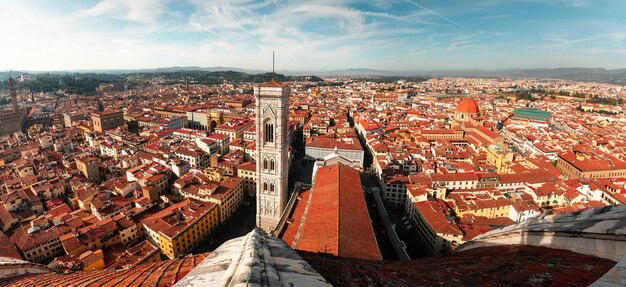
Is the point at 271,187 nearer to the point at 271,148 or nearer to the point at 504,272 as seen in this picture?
the point at 271,148

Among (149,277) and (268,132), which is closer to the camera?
(149,277)

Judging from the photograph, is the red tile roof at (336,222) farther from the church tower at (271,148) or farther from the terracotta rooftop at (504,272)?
the terracotta rooftop at (504,272)

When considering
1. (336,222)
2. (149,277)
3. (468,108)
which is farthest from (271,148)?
(468,108)

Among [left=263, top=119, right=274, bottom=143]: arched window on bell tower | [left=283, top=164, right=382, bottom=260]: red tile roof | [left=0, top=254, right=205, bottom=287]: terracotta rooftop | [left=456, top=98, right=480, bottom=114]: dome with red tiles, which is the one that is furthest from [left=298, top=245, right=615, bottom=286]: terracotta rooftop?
[left=456, top=98, right=480, bottom=114]: dome with red tiles

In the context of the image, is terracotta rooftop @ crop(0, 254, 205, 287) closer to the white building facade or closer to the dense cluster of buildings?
the dense cluster of buildings

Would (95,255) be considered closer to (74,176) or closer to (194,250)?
(194,250)

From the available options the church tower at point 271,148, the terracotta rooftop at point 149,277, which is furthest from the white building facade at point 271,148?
the terracotta rooftop at point 149,277

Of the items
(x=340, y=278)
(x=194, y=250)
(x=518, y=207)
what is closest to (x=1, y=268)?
(x=340, y=278)

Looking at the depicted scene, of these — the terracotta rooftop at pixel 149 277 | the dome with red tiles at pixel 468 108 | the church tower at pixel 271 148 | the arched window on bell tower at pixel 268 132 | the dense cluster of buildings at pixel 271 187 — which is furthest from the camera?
the dome with red tiles at pixel 468 108
